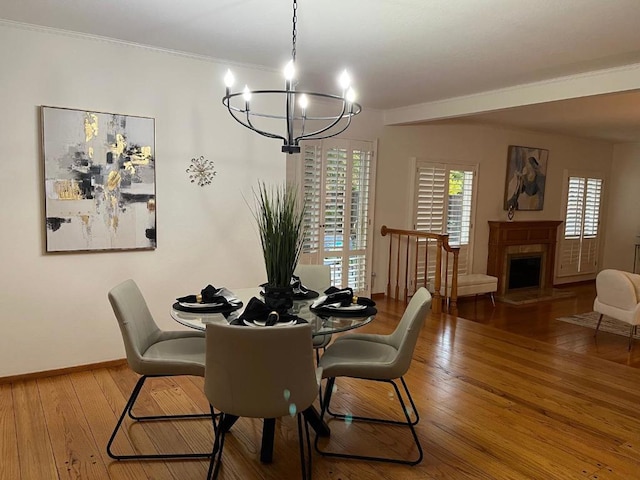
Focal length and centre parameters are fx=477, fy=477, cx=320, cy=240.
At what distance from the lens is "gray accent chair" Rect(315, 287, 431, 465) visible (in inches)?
97.7

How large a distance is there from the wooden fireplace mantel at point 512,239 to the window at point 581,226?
59 cm

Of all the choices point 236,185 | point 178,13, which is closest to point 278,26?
point 178,13

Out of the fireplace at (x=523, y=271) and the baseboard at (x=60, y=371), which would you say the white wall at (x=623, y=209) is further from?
the baseboard at (x=60, y=371)

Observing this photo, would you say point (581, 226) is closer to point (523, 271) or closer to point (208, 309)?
point (523, 271)

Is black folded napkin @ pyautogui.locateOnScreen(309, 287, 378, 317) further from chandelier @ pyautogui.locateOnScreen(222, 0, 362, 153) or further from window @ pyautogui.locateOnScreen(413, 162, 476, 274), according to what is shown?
window @ pyautogui.locateOnScreen(413, 162, 476, 274)

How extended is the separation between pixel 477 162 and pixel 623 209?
12.4 ft

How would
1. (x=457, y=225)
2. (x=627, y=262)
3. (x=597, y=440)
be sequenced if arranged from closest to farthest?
(x=597, y=440) → (x=457, y=225) → (x=627, y=262)

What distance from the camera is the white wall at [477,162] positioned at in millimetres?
6281

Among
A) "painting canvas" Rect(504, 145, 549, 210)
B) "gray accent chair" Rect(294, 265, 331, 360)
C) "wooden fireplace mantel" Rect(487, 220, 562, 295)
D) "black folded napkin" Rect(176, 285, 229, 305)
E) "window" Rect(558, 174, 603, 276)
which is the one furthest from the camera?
"window" Rect(558, 174, 603, 276)

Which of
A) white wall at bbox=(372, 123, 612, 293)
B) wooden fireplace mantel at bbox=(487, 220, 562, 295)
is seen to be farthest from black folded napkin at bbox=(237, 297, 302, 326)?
wooden fireplace mantel at bbox=(487, 220, 562, 295)

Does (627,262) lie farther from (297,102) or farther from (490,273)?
(297,102)

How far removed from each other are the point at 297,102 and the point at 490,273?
430 centimetres

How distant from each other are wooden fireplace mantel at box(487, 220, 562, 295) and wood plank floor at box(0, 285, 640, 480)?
3.33m

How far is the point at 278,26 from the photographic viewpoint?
3.04m
